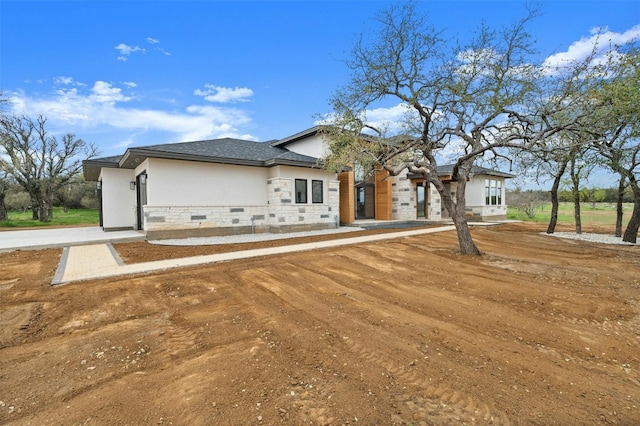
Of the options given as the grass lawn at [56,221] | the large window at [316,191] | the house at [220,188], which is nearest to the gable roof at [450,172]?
the house at [220,188]

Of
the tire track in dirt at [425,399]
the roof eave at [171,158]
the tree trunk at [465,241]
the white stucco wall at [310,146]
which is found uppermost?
the white stucco wall at [310,146]

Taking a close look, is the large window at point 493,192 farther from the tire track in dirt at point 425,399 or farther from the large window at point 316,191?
the tire track in dirt at point 425,399

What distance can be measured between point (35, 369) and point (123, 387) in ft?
3.48

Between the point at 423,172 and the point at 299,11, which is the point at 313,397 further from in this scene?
the point at 299,11

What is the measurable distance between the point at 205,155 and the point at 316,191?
539 centimetres

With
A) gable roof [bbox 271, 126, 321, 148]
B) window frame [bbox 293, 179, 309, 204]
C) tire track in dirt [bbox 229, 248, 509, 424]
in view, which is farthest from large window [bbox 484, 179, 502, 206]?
tire track in dirt [bbox 229, 248, 509, 424]

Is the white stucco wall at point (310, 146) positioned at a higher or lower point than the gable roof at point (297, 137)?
lower

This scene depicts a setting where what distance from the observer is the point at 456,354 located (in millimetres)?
2869

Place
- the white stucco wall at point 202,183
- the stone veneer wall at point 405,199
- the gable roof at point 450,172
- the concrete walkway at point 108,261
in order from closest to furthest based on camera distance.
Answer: the concrete walkway at point 108,261
the white stucco wall at point 202,183
the stone veneer wall at point 405,199
the gable roof at point 450,172

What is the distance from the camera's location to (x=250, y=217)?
12.7 metres

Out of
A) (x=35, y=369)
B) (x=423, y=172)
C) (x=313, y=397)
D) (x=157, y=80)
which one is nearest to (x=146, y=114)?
(x=157, y=80)

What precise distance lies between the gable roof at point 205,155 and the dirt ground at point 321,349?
18.3 feet

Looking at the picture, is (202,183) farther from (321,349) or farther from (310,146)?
(321,349)

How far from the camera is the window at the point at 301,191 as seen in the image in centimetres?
1338
